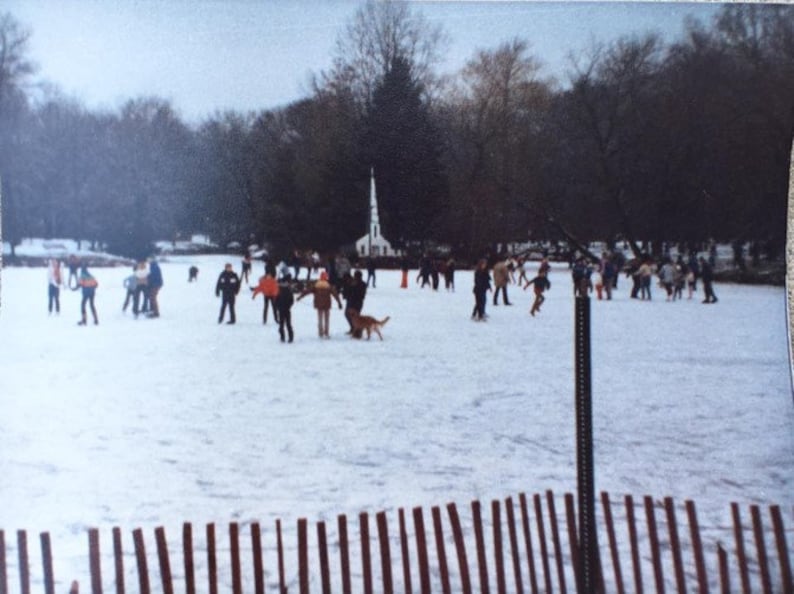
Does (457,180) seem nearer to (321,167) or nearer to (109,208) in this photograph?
(321,167)

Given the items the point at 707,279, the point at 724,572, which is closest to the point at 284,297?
the point at 707,279

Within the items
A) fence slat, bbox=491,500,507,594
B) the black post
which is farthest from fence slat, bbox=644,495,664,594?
fence slat, bbox=491,500,507,594

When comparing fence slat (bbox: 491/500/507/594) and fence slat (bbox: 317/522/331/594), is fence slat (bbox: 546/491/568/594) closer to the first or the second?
fence slat (bbox: 491/500/507/594)

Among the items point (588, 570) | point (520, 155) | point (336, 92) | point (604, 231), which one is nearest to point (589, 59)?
point (520, 155)

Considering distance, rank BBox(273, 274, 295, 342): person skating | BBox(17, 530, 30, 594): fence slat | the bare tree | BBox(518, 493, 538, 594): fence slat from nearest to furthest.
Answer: BBox(17, 530, 30, 594): fence slat < BBox(518, 493, 538, 594): fence slat < the bare tree < BBox(273, 274, 295, 342): person skating

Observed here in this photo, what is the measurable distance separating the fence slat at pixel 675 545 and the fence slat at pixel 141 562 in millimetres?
1296

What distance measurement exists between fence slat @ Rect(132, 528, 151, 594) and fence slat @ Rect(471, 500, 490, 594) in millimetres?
789

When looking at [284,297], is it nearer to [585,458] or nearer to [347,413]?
[347,413]

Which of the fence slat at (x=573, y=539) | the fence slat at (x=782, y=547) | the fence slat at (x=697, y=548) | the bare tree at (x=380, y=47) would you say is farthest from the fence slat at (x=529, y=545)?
the bare tree at (x=380, y=47)

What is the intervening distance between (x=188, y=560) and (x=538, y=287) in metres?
1.15

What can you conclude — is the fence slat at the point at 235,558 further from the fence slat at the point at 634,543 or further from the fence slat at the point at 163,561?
the fence slat at the point at 634,543

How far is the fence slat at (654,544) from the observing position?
1.88 meters

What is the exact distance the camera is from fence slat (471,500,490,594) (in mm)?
1808

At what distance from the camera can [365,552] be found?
5.99 ft
